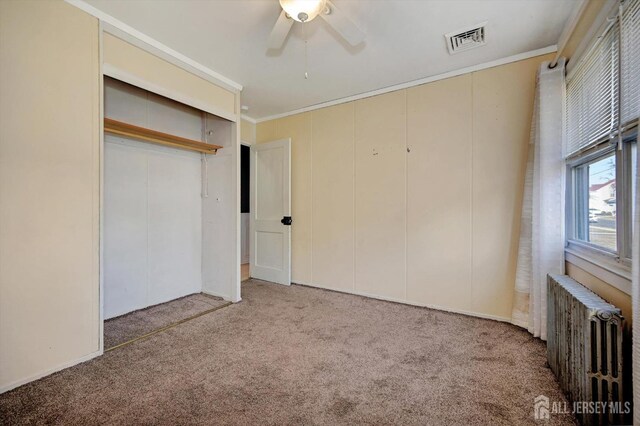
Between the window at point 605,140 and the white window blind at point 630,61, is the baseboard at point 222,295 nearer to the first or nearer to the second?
the window at point 605,140

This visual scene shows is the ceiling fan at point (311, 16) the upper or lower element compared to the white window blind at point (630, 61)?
upper

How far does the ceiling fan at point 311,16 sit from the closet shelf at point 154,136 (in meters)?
1.55

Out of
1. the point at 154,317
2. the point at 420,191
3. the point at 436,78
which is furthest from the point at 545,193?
the point at 154,317

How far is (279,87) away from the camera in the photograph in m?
3.35

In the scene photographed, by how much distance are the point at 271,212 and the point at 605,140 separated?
3578mm

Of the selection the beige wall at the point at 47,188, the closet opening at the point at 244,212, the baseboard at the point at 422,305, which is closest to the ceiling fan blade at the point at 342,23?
the beige wall at the point at 47,188

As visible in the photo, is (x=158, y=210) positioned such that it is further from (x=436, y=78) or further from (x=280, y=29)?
(x=436, y=78)

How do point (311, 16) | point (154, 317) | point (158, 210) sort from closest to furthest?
point (311, 16), point (154, 317), point (158, 210)

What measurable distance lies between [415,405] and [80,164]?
274 cm

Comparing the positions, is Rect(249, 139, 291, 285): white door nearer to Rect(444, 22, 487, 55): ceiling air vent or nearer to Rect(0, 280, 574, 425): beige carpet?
Rect(0, 280, 574, 425): beige carpet

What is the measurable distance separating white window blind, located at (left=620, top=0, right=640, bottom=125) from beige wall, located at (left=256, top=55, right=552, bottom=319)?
123 cm

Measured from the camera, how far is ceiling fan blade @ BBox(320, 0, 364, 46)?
5.76 ft

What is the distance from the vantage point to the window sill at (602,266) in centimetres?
140

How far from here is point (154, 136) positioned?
9.53ft
